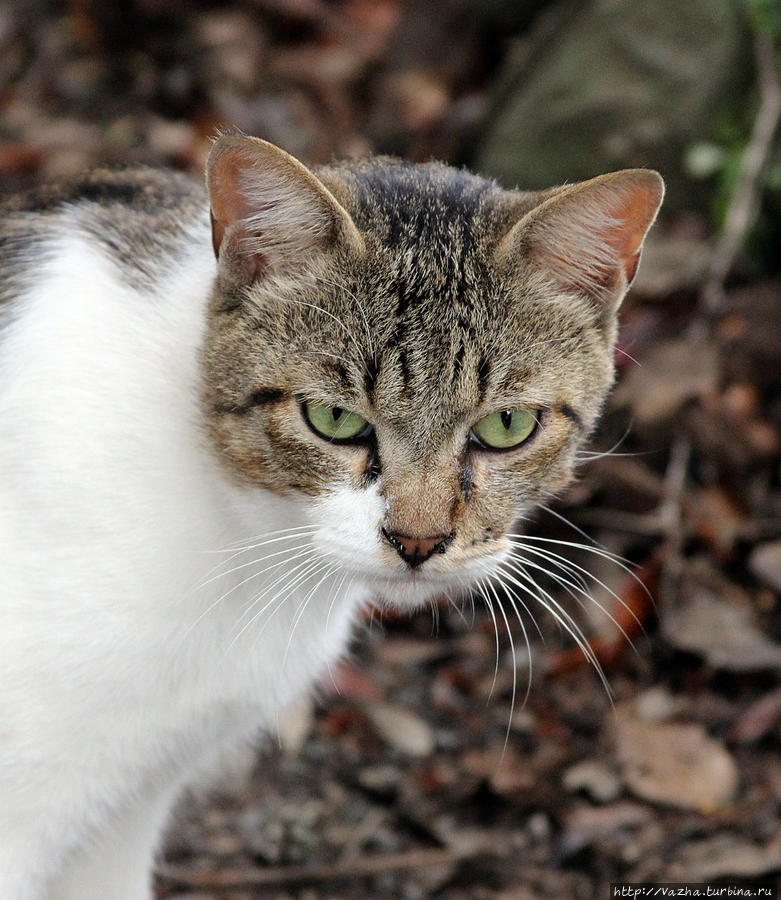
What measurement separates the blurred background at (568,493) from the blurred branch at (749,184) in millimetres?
19

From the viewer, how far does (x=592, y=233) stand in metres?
2.33

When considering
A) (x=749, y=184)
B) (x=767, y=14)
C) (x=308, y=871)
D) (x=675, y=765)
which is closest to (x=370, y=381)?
(x=308, y=871)

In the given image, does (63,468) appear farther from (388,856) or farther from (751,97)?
(751,97)

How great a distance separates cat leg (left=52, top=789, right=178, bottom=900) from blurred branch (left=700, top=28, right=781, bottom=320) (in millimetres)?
2976

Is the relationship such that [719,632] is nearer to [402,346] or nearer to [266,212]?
[402,346]

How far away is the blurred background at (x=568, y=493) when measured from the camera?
348cm

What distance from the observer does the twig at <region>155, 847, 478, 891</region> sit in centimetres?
335

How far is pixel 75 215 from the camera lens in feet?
8.50

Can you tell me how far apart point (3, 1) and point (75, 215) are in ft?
14.0

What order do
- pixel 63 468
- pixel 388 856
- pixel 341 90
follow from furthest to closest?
pixel 341 90, pixel 388 856, pixel 63 468

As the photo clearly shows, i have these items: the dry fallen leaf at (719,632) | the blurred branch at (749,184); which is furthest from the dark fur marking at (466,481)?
the blurred branch at (749,184)

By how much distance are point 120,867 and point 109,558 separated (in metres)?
1.14

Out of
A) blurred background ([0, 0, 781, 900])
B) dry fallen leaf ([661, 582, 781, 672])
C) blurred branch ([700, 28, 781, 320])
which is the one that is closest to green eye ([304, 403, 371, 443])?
blurred background ([0, 0, 781, 900])

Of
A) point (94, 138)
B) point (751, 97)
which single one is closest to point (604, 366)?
point (751, 97)
